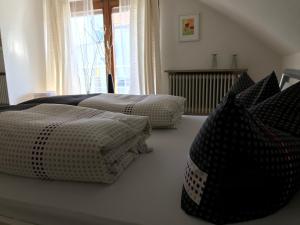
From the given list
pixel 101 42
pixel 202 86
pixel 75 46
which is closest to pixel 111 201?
pixel 202 86

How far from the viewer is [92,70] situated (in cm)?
370

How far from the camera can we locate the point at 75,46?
3.72m

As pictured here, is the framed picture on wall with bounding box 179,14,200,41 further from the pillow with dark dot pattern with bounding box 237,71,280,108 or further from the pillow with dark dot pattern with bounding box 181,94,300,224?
the pillow with dark dot pattern with bounding box 181,94,300,224

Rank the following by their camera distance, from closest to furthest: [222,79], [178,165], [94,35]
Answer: [178,165] → [222,79] → [94,35]

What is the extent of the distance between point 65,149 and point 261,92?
0.83 metres

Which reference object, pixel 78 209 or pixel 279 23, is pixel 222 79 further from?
pixel 78 209

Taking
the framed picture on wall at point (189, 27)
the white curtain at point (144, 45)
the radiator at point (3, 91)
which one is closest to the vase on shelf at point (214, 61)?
the framed picture on wall at point (189, 27)

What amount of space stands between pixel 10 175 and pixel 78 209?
36 cm

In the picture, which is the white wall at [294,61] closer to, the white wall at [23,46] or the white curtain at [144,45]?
the white curtain at [144,45]

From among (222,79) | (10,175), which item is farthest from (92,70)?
(10,175)

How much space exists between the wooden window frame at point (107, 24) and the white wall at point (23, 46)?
667 mm

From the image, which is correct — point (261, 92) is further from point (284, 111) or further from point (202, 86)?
point (202, 86)

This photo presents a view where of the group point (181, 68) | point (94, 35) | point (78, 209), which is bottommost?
point (78, 209)

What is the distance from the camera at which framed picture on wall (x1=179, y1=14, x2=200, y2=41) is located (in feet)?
10.2
